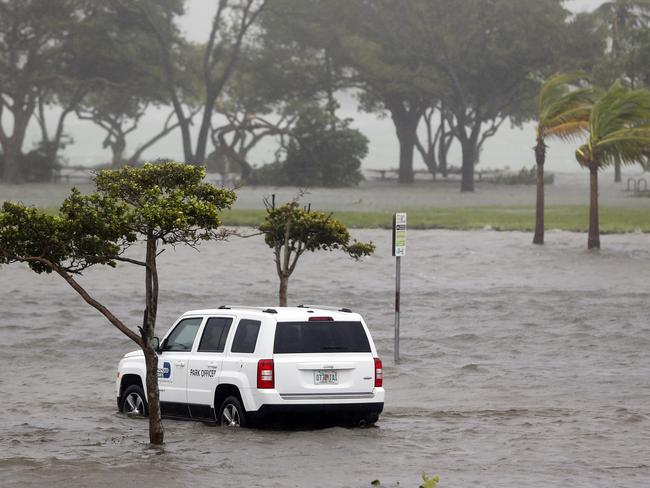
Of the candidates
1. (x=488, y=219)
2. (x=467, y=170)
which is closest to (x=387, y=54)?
(x=467, y=170)

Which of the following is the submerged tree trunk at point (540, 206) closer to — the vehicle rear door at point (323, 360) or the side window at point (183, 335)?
the side window at point (183, 335)

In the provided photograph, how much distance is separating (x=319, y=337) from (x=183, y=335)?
204 centimetres

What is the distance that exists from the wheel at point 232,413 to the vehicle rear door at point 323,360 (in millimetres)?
558

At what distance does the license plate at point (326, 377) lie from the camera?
57.5 ft

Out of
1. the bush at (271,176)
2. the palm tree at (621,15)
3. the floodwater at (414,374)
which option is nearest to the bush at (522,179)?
the palm tree at (621,15)

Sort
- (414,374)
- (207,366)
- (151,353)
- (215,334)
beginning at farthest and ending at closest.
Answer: (414,374), (215,334), (207,366), (151,353)

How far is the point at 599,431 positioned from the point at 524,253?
31.0 m

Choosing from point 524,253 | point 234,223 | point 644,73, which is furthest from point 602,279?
point 644,73

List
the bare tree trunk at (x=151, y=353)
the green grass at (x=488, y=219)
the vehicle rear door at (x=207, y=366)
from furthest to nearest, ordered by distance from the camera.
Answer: the green grass at (x=488, y=219) → the vehicle rear door at (x=207, y=366) → the bare tree trunk at (x=151, y=353)

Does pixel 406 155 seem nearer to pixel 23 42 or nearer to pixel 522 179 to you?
pixel 522 179

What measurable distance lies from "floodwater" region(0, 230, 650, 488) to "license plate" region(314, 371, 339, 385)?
0.62 metres

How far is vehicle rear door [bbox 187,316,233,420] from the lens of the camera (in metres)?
18.0

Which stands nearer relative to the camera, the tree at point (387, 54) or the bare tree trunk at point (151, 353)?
the bare tree trunk at point (151, 353)

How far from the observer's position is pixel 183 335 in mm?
18859
